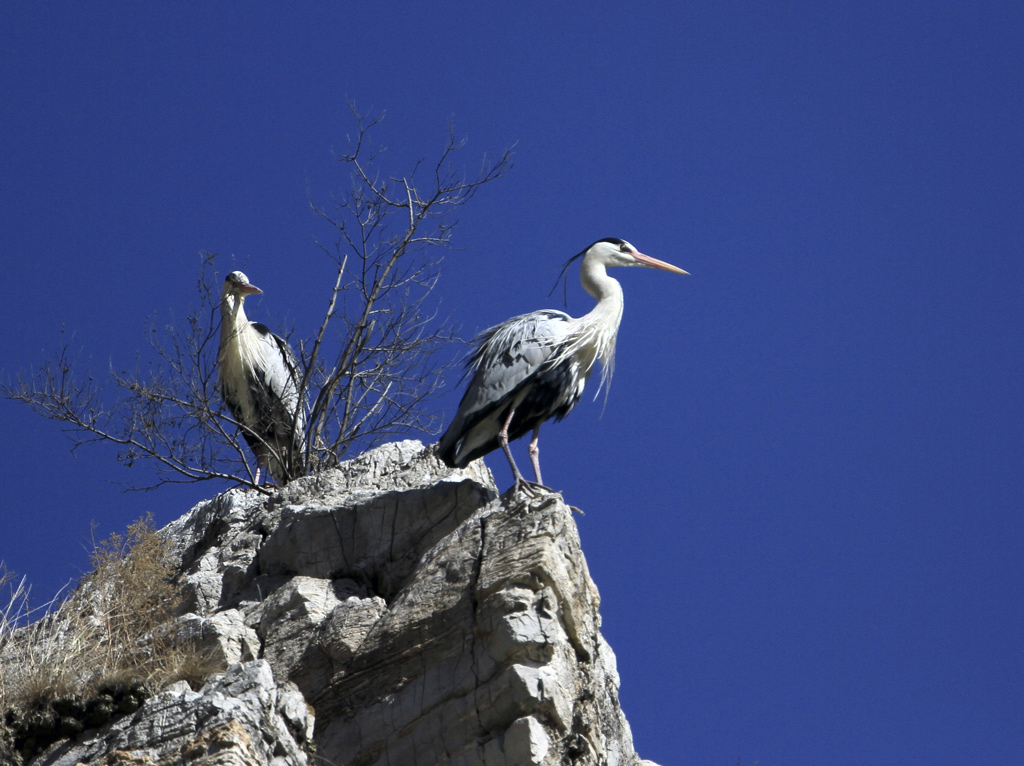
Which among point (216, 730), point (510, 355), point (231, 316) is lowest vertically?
point (216, 730)

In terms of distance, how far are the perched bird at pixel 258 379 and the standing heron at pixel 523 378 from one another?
8.41 ft

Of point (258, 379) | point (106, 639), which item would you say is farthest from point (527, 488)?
point (258, 379)

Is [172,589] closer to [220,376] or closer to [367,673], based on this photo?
[367,673]

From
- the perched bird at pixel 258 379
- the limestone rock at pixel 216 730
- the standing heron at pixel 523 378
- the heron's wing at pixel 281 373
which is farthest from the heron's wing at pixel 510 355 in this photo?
the limestone rock at pixel 216 730

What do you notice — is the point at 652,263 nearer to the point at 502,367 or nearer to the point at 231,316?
the point at 502,367

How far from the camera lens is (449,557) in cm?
745

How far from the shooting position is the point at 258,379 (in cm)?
1243

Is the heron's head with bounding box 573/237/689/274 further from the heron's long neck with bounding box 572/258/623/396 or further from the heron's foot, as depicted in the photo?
the heron's foot

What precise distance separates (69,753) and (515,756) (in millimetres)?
2228

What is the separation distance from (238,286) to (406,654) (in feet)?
23.3

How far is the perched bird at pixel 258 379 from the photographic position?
11555 mm

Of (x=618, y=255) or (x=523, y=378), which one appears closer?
(x=523, y=378)

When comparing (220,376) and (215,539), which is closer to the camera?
(215,539)

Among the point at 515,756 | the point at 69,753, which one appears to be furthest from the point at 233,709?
the point at 515,756
